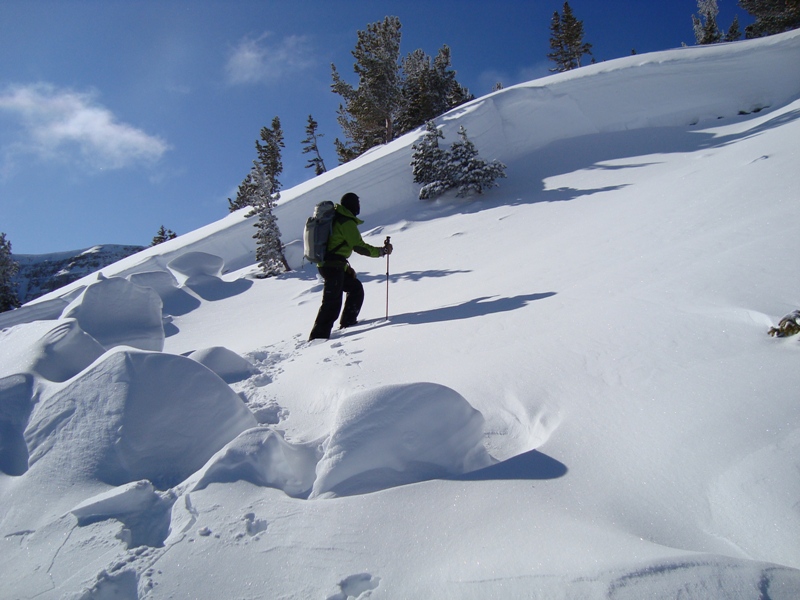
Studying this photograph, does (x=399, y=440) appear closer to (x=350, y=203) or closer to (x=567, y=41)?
(x=350, y=203)

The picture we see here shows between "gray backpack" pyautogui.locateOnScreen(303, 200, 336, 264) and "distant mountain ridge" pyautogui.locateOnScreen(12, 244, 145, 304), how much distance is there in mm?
80352

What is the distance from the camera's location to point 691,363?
9.11ft

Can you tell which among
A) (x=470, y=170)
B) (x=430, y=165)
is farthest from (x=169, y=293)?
(x=470, y=170)

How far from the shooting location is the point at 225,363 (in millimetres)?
4641

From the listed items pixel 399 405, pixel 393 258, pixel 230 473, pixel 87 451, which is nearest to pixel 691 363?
pixel 399 405

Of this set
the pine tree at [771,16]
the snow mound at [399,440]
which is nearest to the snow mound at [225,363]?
the snow mound at [399,440]

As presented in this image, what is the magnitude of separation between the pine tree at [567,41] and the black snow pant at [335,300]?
4349cm

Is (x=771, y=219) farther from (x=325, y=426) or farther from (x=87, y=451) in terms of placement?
(x=87, y=451)

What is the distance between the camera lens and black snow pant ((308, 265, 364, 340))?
6055 millimetres

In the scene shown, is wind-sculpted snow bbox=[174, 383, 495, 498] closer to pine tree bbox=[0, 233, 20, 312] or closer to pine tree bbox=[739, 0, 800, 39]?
pine tree bbox=[0, 233, 20, 312]

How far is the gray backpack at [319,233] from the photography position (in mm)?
6160

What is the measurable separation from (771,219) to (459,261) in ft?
18.6

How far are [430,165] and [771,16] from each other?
31995 millimetres

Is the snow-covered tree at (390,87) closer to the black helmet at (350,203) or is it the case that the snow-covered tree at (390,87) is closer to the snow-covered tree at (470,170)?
the snow-covered tree at (470,170)
